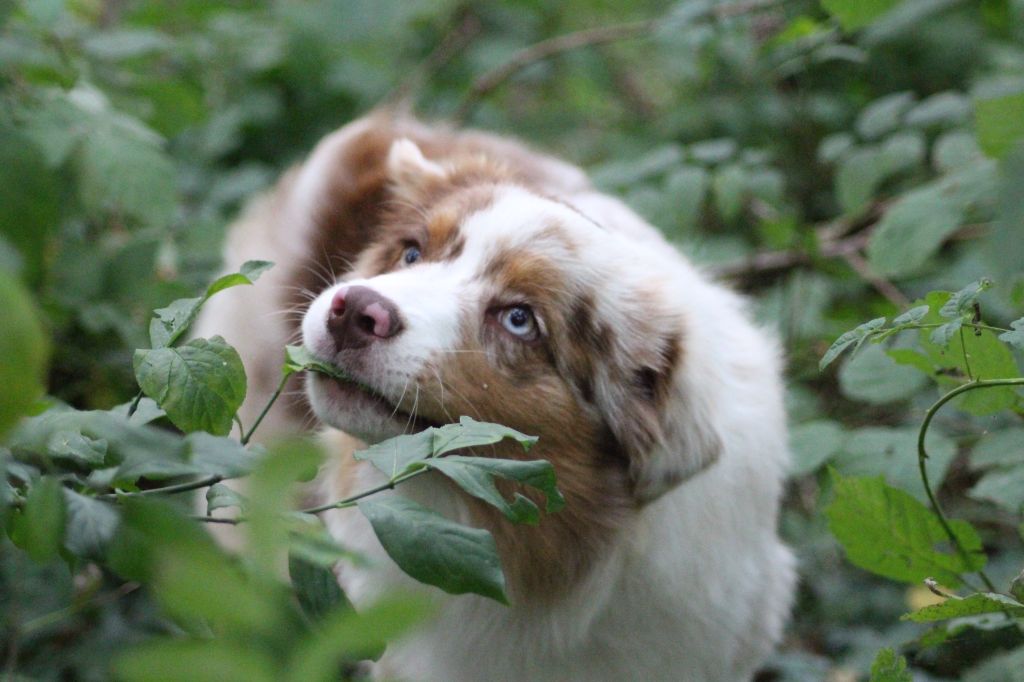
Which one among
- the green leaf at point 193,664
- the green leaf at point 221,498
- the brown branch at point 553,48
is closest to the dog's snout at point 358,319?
the green leaf at point 221,498

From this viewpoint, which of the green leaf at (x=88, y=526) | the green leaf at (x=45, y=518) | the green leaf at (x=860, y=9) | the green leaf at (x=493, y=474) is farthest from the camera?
the green leaf at (x=860, y=9)

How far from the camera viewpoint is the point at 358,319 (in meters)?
2.23

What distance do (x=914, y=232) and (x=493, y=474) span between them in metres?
2.12

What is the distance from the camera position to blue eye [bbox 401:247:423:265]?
2.83 m

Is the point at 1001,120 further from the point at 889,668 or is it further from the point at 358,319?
the point at 358,319

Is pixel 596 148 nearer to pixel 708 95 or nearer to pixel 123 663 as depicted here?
pixel 708 95

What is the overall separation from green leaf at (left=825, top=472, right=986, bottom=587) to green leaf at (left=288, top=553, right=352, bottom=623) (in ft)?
4.03


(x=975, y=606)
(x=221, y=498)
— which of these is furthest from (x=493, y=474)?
(x=975, y=606)

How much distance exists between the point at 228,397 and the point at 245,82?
4.10 metres

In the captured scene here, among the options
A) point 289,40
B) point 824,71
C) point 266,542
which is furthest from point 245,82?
point 266,542

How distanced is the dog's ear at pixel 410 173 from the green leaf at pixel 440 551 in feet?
5.82

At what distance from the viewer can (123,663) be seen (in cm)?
81

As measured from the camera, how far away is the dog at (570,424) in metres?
2.36

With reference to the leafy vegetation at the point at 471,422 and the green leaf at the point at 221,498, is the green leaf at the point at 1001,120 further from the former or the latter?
the green leaf at the point at 221,498
